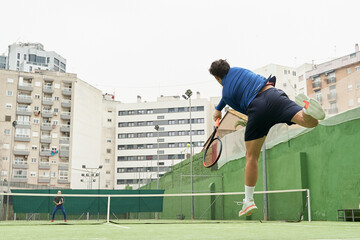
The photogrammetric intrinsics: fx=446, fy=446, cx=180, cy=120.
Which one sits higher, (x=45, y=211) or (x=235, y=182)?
(x=235, y=182)

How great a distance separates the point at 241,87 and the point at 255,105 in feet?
1.02

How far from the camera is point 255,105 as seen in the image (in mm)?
4988

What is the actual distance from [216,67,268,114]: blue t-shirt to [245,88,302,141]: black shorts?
98 mm

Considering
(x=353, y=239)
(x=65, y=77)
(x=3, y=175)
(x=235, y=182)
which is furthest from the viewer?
(x=65, y=77)

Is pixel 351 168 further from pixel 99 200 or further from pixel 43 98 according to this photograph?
pixel 43 98

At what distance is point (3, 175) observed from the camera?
74062mm

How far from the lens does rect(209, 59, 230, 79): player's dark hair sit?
17.8 ft

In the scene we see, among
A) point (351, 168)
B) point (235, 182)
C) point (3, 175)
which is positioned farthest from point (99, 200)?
point (3, 175)

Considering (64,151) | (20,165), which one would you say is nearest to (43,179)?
(20,165)

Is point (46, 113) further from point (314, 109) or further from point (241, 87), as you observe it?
point (314, 109)

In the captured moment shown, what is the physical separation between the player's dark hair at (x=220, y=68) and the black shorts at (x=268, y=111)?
602mm

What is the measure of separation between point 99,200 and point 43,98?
54.8m

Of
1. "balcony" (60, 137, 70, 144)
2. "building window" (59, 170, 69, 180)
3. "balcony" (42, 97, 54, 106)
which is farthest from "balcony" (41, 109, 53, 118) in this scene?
"building window" (59, 170, 69, 180)

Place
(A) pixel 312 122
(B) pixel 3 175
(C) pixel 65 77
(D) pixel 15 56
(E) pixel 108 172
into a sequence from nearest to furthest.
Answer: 1. (A) pixel 312 122
2. (B) pixel 3 175
3. (C) pixel 65 77
4. (E) pixel 108 172
5. (D) pixel 15 56
